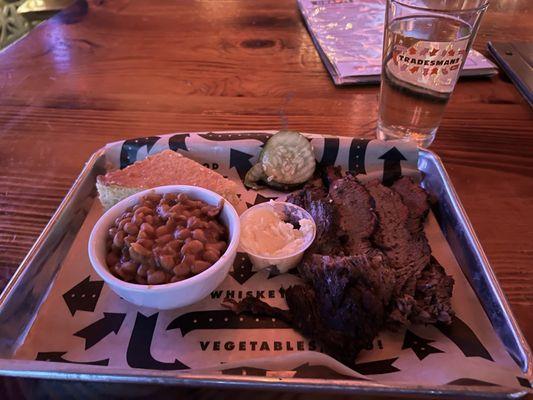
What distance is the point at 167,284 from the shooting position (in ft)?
3.99

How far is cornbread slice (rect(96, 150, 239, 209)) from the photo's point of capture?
5.33 ft

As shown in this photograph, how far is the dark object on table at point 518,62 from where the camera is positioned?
231 cm

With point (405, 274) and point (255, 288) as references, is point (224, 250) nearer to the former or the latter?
point (255, 288)

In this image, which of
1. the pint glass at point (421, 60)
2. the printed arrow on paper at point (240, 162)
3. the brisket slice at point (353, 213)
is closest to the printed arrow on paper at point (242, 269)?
the brisket slice at point (353, 213)

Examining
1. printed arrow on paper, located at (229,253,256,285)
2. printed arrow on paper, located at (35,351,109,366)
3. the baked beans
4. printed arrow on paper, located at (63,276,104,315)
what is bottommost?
printed arrow on paper, located at (229,253,256,285)

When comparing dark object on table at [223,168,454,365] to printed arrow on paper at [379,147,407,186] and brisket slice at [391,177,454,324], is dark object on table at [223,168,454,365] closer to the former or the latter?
brisket slice at [391,177,454,324]

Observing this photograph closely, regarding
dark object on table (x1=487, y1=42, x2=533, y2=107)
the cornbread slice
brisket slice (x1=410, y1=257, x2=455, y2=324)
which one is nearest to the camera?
brisket slice (x1=410, y1=257, x2=455, y2=324)

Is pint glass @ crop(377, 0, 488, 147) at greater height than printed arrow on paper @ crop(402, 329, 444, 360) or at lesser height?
greater

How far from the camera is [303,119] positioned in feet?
7.15

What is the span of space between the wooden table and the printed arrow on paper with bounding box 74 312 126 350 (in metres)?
0.38

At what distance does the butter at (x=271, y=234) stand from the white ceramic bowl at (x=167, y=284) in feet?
0.37

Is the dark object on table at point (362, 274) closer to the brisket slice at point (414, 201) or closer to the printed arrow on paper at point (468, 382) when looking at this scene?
the brisket slice at point (414, 201)

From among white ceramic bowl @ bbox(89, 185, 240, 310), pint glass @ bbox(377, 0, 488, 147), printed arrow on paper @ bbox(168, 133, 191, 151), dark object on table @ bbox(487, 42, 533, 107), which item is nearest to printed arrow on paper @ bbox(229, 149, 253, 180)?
printed arrow on paper @ bbox(168, 133, 191, 151)

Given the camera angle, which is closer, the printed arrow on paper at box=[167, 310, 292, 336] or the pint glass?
the printed arrow on paper at box=[167, 310, 292, 336]
